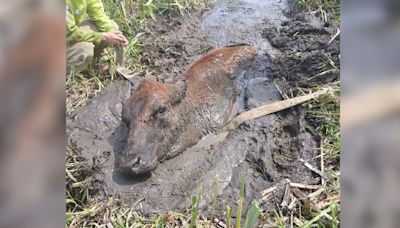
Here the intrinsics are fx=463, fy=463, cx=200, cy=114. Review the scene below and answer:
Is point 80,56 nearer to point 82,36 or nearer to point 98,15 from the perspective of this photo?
point 82,36

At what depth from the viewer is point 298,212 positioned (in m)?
1.86

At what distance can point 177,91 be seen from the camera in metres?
2.46

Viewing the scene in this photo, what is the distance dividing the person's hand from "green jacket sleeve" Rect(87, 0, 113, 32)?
0.10 feet

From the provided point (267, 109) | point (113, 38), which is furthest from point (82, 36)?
point (267, 109)

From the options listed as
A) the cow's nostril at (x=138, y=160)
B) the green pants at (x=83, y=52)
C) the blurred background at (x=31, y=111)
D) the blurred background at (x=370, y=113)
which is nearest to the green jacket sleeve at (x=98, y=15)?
the green pants at (x=83, y=52)

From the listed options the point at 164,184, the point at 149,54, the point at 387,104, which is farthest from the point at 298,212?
the point at 149,54

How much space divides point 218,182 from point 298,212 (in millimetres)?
370

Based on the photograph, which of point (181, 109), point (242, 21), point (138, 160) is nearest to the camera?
point (138, 160)

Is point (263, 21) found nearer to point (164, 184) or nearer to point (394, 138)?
point (164, 184)

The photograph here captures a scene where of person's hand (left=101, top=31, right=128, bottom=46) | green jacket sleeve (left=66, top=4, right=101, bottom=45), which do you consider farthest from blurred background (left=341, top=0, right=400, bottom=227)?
person's hand (left=101, top=31, right=128, bottom=46)

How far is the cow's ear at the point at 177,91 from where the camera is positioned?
2410mm

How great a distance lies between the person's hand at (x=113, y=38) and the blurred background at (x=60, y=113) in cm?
167

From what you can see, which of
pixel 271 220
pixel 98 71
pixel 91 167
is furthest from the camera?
pixel 98 71

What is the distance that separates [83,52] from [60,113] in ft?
5.07
